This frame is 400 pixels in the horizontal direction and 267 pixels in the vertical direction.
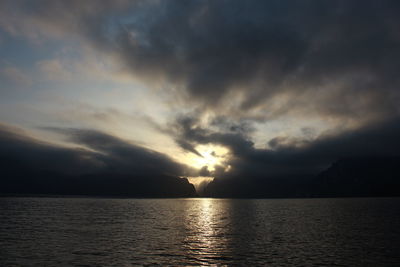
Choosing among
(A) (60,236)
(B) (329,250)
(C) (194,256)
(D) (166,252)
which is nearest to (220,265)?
(C) (194,256)

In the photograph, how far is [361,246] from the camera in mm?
49406

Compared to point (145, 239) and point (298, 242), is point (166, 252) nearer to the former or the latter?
point (145, 239)

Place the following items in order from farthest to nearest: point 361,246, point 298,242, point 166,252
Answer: point 298,242 → point 361,246 → point 166,252

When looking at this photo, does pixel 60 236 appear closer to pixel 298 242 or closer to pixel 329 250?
pixel 298 242

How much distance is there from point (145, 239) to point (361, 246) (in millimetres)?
39362

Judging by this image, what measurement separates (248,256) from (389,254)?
21.4 metres

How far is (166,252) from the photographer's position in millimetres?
43688

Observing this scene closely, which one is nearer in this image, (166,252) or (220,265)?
(220,265)

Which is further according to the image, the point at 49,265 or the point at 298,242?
the point at 298,242

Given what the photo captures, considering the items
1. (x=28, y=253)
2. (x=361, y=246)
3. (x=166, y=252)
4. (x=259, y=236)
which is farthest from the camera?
(x=259, y=236)

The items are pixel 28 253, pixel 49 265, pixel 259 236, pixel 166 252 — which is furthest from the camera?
pixel 259 236

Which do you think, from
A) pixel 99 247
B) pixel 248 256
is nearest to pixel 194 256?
pixel 248 256

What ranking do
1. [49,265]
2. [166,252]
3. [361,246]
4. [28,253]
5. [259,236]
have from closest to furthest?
[49,265]
[28,253]
[166,252]
[361,246]
[259,236]

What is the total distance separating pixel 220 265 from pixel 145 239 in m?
23.2
